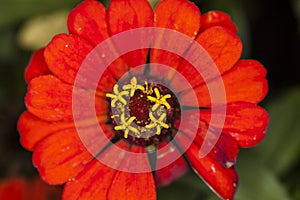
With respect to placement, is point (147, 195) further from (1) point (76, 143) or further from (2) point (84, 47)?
(2) point (84, 47)

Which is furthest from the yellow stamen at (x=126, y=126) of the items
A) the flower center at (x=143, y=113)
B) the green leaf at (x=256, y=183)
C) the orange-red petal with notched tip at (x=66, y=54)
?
the green leaf at (x=256, y=183)

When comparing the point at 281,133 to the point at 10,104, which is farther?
the point at 10,104

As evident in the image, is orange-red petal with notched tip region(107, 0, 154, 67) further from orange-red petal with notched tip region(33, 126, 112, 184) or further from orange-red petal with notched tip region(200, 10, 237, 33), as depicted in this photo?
orange-red petal with notched tip region(33, 126, 112, 184)

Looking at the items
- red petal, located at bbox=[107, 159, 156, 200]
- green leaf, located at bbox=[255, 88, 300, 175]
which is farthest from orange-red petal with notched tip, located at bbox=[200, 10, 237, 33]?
green leaf, located at bbox=[255, 88, 300, 175]

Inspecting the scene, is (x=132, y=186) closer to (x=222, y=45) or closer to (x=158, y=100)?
(x=158, y=100)

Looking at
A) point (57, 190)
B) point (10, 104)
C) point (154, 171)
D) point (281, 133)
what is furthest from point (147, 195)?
point (10, 104)

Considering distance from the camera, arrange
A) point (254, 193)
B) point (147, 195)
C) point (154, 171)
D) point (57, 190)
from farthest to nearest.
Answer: point (57, 190) < point (254, 193) < point (154, 171) < point (147, 195)

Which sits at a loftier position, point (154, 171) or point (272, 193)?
point (154, 171)
